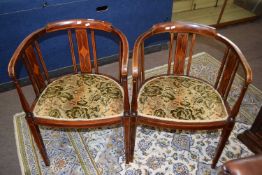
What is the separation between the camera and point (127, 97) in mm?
1242

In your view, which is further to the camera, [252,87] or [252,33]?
[252,33]

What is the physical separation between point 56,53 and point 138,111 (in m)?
1.04

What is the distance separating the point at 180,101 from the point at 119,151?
532 millimetres

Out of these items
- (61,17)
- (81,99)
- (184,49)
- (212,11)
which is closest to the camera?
(81,99)

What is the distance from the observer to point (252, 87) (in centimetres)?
212

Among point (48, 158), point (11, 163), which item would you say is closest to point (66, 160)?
point (48, 158)

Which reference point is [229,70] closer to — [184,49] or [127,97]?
[184,49]

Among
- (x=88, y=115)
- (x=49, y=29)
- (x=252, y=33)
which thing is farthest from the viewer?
(x=252, y=33)

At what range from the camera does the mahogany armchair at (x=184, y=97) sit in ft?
4.13

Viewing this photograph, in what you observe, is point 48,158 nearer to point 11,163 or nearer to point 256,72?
point 11,163

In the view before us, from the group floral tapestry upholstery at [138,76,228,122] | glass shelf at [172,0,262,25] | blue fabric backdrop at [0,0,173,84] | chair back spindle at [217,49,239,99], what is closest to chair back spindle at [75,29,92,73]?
floral tapestry upholstery at [138,76,228,122]

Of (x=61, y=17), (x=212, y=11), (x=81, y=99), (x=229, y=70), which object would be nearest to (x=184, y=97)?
(x=229, y=70)

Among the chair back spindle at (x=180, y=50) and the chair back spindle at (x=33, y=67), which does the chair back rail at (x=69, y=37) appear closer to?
the chair back spindle at (x=33, y=67)

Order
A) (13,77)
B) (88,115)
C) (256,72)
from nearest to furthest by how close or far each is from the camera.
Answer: (13,77), (88,115), (256,72)
